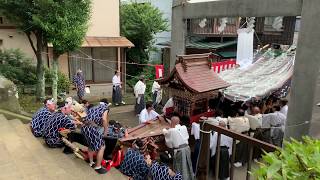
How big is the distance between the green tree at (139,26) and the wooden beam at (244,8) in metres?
9.16

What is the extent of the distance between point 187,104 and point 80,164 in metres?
3.82

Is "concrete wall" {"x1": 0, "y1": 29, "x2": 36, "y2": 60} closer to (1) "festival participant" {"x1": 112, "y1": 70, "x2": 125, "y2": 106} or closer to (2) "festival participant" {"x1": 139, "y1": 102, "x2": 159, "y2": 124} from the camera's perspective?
(1) "festival participant" {"x1": 112, "y1": 70, "x2": 125, "y2": 106}

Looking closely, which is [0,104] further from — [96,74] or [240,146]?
[96,74]

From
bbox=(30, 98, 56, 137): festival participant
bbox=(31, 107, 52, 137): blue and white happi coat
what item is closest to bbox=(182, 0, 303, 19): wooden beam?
bbox=(30, 98, 56, 137): festival participant

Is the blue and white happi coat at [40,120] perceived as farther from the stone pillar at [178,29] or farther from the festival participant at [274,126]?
the festival participant at [274,126]

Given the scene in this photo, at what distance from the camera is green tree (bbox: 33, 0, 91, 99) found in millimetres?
11367

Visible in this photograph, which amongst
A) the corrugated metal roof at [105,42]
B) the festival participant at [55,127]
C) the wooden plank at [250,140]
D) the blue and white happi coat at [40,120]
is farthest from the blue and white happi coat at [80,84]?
the wooden plank at [250,140]

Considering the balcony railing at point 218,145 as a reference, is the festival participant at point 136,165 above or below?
below

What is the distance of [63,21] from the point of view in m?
11.4

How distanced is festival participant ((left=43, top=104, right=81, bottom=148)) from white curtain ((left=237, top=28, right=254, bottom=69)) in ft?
21.3

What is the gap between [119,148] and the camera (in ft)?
24.4

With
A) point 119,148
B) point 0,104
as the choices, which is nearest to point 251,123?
point 119,148

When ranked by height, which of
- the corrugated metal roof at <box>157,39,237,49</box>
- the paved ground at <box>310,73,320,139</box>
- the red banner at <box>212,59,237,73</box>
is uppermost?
the corrugated metal roof at <box>157,39,237,49</box>

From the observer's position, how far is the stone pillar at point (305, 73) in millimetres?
5977
